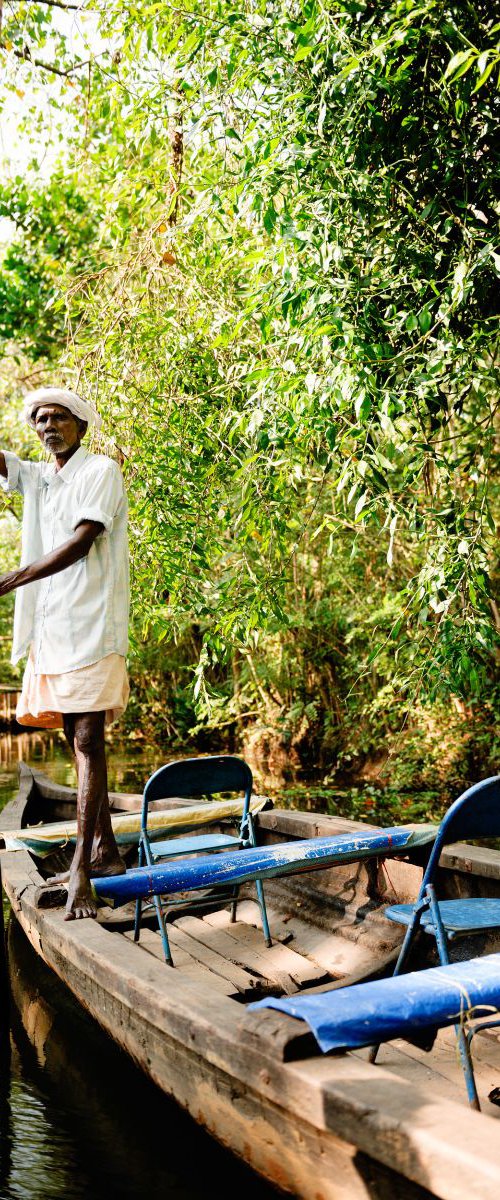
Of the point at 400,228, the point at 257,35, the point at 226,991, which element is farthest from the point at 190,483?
the point at 226,991

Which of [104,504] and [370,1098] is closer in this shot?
[370,1098]

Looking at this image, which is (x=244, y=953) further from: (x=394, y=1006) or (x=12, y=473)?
(x=394, y=1006)

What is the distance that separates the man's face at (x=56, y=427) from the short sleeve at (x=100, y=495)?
0.54 feet

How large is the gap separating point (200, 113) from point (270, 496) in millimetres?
2084

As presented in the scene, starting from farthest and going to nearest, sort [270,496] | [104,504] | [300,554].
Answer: [300,554] < [270,496] < [104,504]

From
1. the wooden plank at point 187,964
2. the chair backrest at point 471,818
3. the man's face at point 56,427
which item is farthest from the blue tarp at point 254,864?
the man's face at point 56,427

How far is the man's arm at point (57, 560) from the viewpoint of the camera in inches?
127

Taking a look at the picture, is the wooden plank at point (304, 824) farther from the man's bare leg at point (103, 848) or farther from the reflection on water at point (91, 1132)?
the reflection on water at point (91, 1132)

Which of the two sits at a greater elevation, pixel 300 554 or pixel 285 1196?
pixel 300 554

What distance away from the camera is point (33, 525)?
11.6 feet

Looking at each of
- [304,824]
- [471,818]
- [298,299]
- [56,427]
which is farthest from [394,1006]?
[298,299]

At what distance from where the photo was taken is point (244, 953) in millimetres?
3967

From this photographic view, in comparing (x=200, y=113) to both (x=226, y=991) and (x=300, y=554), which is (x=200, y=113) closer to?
(x=226, y=991)

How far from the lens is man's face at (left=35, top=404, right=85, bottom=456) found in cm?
341
